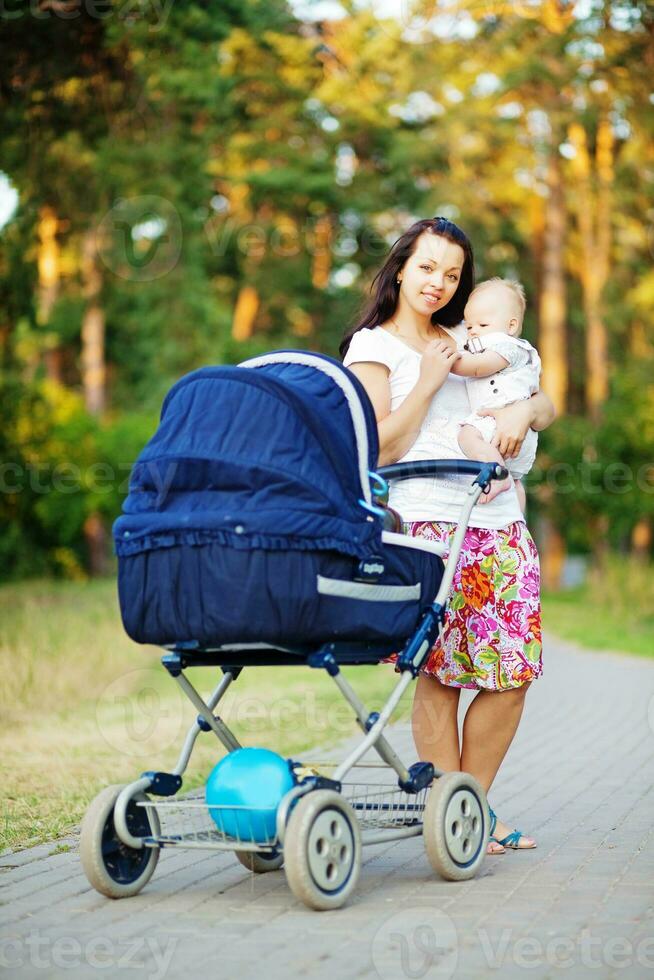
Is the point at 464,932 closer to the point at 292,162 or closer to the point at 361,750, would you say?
the point at 361,750

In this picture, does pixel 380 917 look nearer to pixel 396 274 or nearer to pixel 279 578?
pixel 279 578

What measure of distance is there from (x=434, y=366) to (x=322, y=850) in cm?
164

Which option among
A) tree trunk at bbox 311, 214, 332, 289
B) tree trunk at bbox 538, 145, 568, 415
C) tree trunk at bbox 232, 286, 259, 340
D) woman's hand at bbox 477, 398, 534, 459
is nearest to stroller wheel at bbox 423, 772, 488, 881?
woman's hand at bbox 477, 398, 534, 459

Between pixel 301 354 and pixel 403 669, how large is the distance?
1014 millimetres

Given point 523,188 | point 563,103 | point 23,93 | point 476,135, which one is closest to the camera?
point 23,93

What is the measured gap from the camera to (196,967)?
3445 mm

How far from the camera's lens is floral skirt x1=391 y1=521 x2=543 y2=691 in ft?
16.0

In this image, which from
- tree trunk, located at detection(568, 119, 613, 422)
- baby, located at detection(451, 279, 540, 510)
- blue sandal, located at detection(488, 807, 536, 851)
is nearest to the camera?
baby, located at detection(451, 279, 540, 510)

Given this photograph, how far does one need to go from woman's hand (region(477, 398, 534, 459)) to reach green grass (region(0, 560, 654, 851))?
226 centimetres

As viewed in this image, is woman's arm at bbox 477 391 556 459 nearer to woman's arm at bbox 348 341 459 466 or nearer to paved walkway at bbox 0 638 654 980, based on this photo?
woman's arm at bbox 348 341 459 466

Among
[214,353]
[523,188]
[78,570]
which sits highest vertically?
[523,188]

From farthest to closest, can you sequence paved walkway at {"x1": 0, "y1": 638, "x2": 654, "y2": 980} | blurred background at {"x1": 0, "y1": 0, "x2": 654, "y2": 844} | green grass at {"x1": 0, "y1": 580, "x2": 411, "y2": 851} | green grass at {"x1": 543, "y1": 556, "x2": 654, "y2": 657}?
green grass at {"x1": 543, "y1": 556, "x2": 654, "y2": 657} → blurred background at {"x1": 0, "y1": 0, "x2": 654, "y2": 844} → green grass at {"x1": 0, "y1": 580, "x2": 411, "y2": 851} → paved walkway at {"x1": 0, "y1": 638, "x2": 654, "y2": 980}

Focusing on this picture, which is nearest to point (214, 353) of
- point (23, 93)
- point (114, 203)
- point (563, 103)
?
point (563, 103)

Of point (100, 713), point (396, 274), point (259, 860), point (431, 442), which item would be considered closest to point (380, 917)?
point (259, 860)
